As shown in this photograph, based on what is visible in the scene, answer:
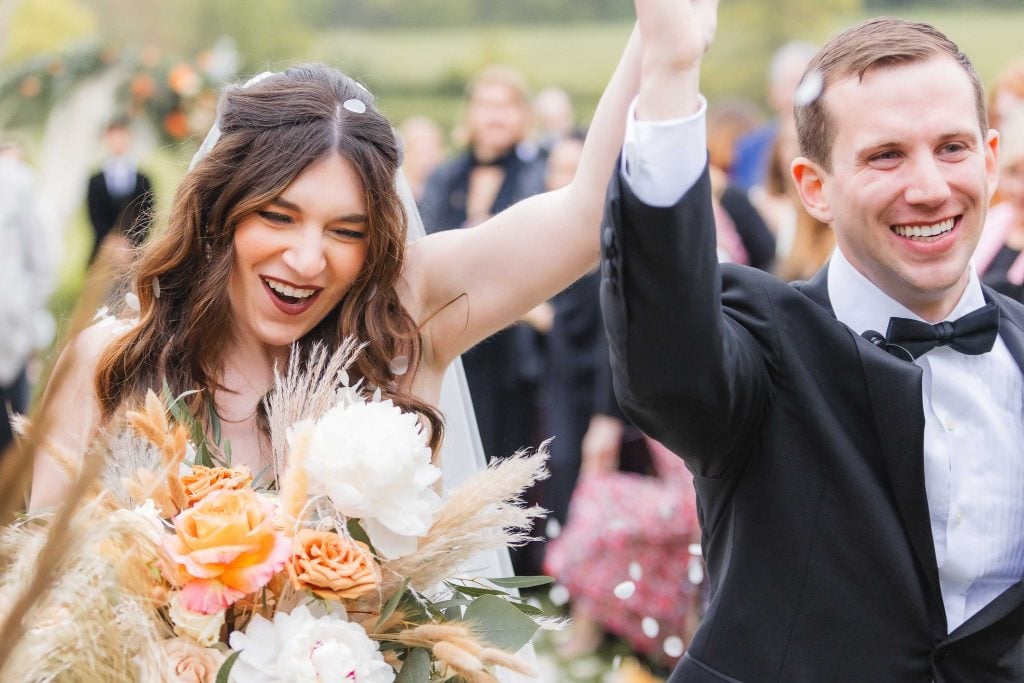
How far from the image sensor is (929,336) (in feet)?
6.81

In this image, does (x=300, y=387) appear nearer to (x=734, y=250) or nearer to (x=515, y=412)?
(x=734, y=250)

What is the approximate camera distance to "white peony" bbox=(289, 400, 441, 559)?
71.9 inches

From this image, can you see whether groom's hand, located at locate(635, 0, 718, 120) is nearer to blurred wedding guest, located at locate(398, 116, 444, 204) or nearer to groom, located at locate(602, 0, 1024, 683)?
groom, located at locate(602, 0, 1024, 683)

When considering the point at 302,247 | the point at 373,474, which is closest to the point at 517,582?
the point at 373,474

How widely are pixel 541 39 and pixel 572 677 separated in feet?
24.3

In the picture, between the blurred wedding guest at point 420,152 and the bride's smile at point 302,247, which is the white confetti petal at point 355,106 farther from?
the blurred wedding guest at point 420,152

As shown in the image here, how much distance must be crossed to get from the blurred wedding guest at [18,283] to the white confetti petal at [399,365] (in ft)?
16.8

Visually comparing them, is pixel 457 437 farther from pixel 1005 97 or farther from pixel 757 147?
pixel 757 147

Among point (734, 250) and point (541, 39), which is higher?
point (541, 39)

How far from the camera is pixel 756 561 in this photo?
2.00 metres

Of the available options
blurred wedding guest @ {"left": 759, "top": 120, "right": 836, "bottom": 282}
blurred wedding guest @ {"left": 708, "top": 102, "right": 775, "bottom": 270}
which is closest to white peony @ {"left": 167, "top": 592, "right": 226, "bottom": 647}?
blurred wedding guest @ {"left": 759, "top": 120, "right": 836, "bottom": 282}

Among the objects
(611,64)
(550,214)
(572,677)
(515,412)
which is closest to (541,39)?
(611,64)

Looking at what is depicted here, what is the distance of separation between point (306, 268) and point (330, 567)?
0.79 metres

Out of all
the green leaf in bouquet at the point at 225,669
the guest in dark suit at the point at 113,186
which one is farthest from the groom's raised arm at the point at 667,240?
the guest in dark suit at the point at 113,186
